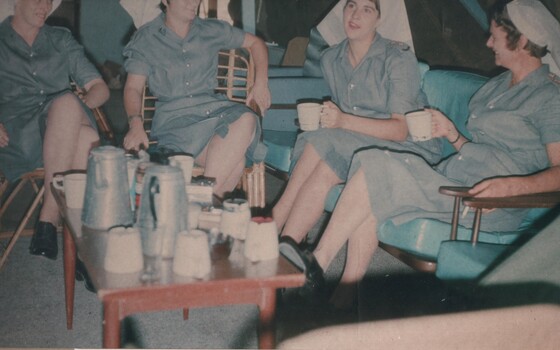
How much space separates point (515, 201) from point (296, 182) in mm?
880

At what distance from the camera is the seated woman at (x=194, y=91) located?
234cm

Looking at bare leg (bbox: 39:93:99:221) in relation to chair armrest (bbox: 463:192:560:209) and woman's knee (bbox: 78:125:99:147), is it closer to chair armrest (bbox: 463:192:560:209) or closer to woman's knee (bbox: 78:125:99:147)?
woman's knee (bbox: 78:125:99:147)

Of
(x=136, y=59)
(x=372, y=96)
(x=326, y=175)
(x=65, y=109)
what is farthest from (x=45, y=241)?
(x=372, y=96)

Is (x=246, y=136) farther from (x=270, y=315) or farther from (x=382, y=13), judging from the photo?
(x=270, y=315)

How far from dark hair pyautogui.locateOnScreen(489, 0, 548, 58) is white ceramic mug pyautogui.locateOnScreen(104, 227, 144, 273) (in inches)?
54.0

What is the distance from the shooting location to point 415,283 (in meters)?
2.28

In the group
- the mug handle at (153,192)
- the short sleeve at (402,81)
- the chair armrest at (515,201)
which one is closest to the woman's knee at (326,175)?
the short sleeve at (402,81)

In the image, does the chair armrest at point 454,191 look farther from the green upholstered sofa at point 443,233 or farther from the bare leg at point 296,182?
the bare leg at point 296,182

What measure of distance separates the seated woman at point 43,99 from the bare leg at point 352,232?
1.09 metres

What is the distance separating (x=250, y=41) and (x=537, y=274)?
69.5 inches

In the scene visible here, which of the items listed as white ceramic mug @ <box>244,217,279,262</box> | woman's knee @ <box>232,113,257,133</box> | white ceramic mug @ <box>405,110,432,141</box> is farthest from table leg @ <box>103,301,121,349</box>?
woman's knee @ <box>232,113,257,133</box>

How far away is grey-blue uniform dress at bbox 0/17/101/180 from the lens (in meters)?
2.33

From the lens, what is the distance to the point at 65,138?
90.5 inches

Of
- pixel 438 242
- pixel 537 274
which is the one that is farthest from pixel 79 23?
pixel 537 274
